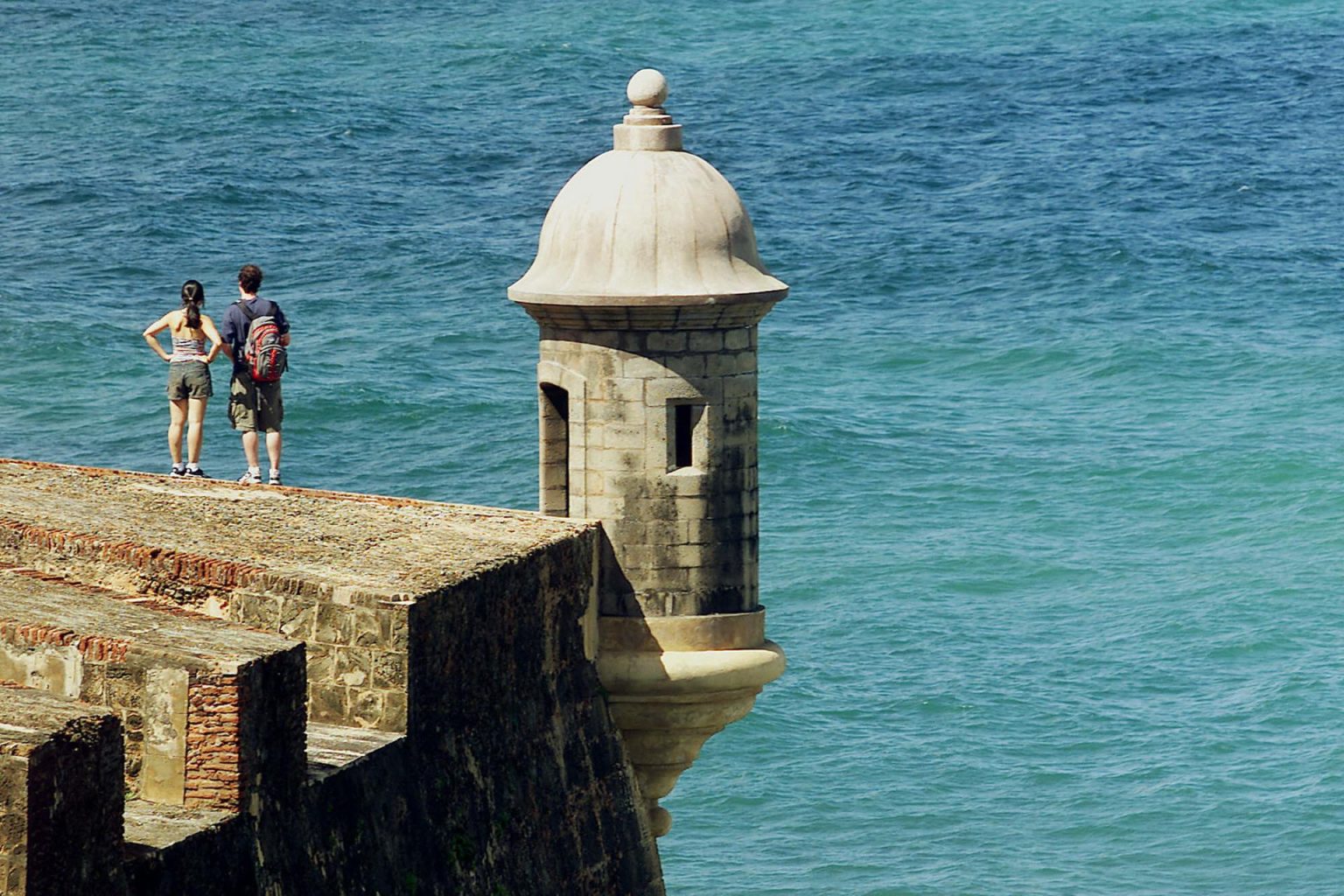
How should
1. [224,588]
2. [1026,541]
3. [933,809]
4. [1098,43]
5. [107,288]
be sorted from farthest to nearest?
1. [1098,43]
2. [107,288]
3. [1026,541]
4. [933,809]
5. [224,588]

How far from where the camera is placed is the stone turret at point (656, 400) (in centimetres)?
1850

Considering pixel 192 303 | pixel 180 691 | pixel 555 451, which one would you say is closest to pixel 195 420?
pixel 192 303

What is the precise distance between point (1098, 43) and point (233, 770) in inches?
3189

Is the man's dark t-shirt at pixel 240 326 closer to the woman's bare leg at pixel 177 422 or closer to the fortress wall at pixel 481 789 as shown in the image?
the woman's bare leg at pixel 177 422

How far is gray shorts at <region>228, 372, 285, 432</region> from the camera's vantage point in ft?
72.1

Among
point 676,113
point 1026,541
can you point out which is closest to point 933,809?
point 1026,541

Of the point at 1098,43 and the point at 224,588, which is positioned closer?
the point at 224,588

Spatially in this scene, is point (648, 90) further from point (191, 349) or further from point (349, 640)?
point (191, 349)

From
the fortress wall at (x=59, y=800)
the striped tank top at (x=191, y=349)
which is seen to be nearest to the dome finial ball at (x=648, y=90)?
the striped tank top at (x=191, y=349)

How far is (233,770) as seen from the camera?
45.2ft

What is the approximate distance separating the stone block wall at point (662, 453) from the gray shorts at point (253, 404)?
12.8 ft

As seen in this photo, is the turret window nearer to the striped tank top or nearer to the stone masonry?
A: the stone masonry

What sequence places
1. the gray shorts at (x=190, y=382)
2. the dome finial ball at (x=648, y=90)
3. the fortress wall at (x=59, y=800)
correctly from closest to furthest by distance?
the fortress wall at (x=59, y=800)
the dome finial ball at (x=648, y=90)
the gray shorts at (x=190, y=382)

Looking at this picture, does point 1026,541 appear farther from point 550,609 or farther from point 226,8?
point 226,8
